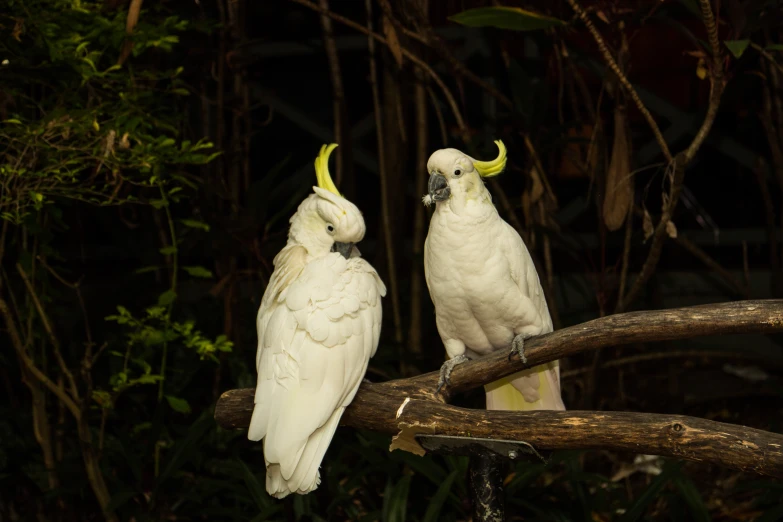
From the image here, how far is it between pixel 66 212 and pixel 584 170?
1.85 m

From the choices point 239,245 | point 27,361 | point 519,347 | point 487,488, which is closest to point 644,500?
point 487,488

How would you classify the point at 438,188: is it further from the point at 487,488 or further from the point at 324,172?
the point at 487,488

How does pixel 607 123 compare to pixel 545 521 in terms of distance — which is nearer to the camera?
pixel 545 521

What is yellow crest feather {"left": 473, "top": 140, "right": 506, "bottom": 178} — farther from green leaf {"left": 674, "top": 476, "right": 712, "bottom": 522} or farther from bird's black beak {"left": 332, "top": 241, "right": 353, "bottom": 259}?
green leaf {"left": 674, "top": 476, "right": 712, "bottom": 522}

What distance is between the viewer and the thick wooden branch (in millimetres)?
1419

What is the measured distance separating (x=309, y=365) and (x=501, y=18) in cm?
104

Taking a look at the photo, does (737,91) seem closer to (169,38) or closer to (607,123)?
(607,123)

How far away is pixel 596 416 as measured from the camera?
154cm

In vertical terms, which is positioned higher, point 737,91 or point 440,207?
point 737,91

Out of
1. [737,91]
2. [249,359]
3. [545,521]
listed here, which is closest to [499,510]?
[545,521]

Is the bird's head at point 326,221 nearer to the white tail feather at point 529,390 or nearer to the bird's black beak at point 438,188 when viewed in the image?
the bird's black beak at point 438,188

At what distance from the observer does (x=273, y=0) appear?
3723mm

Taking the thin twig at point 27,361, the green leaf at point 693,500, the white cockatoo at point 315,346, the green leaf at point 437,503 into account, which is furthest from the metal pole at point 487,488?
the thin twig at point 27,361

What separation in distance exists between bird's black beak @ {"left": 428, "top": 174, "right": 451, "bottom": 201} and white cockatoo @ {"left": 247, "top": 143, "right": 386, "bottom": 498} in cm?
16
